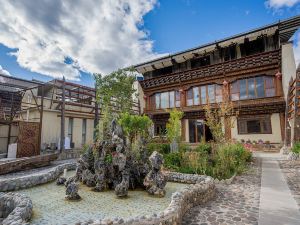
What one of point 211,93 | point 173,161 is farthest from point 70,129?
point 211,93

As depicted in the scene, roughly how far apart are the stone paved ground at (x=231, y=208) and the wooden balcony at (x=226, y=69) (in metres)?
12.3

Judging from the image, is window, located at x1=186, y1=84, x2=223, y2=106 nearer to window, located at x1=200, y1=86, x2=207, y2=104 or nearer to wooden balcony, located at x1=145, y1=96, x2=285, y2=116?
window, located at x1=200, y1=86, x2=207, y2=104

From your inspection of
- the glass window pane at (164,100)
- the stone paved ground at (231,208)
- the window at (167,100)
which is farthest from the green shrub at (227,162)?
the glass window pane at (164,100)

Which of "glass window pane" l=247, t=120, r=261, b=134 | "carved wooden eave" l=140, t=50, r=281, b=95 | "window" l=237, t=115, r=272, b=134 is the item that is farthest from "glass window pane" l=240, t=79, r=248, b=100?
"glass window pane" l=247, t=120, r=261, b=134

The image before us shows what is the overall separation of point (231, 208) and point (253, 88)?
1417 centimetres

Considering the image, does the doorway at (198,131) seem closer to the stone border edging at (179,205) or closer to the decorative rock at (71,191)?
the stone border edging at (179,205)

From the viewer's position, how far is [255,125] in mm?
15883

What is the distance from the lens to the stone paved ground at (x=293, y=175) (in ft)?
18.5

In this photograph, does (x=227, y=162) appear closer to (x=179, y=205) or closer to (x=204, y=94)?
(x=179, y=205)

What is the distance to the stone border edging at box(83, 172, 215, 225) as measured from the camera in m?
3.24

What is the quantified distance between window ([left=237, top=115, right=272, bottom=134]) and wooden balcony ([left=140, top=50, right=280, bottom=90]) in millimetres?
4165

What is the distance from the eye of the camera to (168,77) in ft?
68.6

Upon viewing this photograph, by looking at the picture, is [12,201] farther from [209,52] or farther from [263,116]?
[209,52]

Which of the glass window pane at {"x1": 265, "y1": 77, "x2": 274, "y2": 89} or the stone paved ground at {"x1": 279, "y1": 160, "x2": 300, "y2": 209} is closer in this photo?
the stone paved ground at {"x1": 279, "y1": 160, "x2": 300, "y2": 209}
